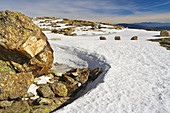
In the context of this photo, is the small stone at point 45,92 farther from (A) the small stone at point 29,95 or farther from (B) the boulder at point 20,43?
(B) the boulder at point 20,43

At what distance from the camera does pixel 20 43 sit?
8.83m

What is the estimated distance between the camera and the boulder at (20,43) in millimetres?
8562

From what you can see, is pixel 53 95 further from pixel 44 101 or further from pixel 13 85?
pixel 13 85

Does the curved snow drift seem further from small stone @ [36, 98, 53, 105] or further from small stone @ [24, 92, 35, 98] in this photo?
small stone @ [24, 92, 35, 98]

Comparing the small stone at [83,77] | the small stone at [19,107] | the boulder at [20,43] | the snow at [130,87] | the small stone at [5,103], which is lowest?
the small stone at [19,107]

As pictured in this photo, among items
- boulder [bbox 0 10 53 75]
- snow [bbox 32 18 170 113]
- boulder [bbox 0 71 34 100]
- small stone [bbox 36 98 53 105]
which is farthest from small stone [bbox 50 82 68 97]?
boulder [bbox 0 10 53 75]

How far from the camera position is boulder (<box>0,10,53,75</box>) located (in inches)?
337

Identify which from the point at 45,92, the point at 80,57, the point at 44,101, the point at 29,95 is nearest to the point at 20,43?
the point at 29,95

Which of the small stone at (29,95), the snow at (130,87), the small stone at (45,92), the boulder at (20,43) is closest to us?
the snow at (130,87)

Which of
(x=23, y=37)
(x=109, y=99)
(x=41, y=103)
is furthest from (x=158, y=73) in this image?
(x=23, y=37)

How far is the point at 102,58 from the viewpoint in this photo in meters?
14.4

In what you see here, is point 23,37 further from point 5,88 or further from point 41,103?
point 41,103

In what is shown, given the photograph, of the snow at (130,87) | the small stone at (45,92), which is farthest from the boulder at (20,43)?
the snow at (130,87)

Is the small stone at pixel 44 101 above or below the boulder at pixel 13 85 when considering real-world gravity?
below
